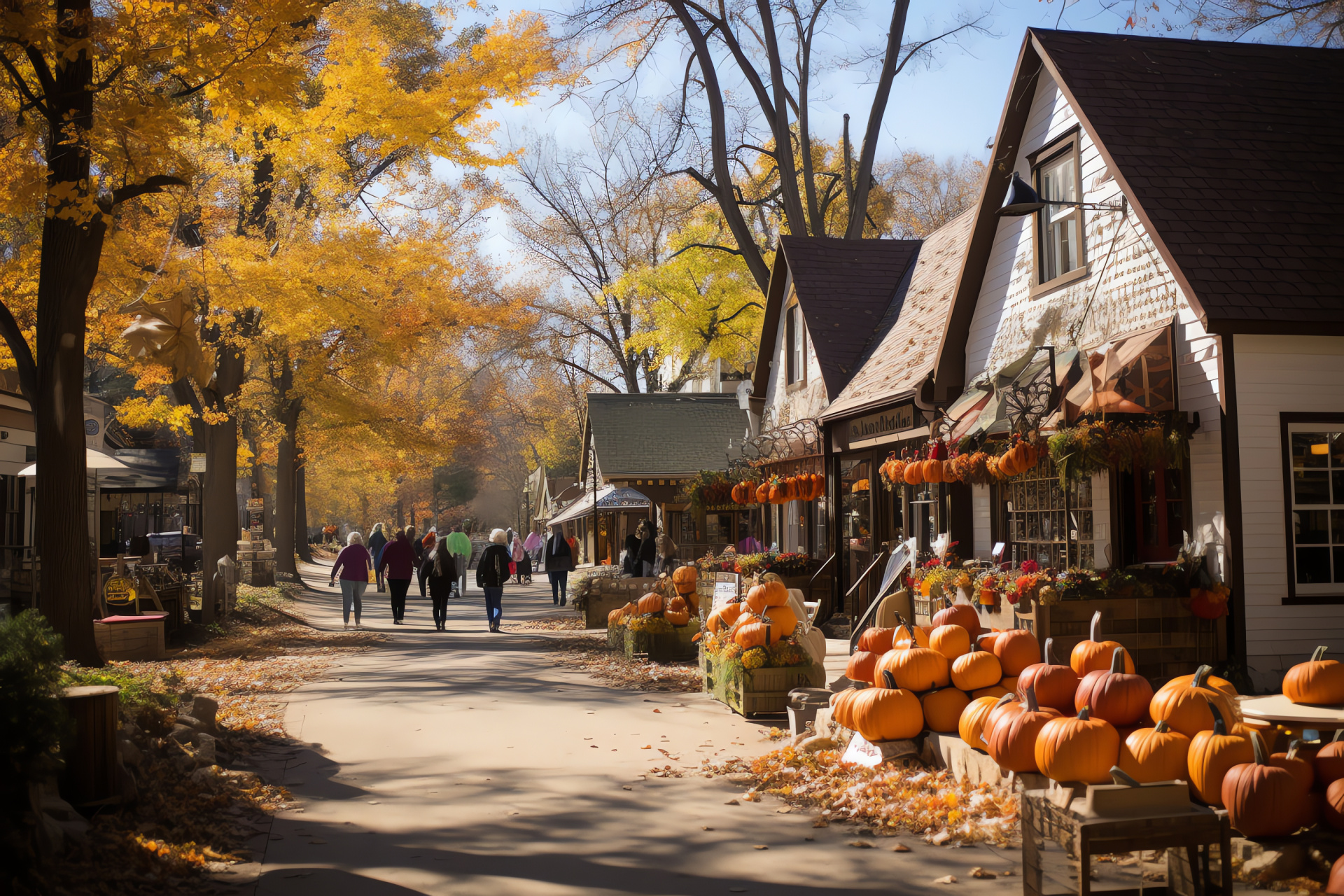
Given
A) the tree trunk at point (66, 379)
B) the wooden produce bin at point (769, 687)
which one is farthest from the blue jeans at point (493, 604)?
the wooden produce bin at point (769, 687)

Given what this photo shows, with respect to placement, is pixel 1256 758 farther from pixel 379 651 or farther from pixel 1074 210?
pixel 379 651

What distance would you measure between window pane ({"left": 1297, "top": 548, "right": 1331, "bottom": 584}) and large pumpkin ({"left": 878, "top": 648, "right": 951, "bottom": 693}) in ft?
13.1

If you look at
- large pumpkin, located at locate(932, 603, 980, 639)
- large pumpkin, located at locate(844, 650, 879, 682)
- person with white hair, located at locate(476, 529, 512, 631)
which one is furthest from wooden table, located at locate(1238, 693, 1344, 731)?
person with white hair, located at locate(476, 529, 512, 631)

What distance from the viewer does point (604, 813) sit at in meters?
6.31

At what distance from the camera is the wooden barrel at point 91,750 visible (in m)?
5.56

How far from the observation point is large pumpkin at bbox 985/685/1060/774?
220 inches

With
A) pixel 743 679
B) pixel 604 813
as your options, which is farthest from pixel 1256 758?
pixel 743 679

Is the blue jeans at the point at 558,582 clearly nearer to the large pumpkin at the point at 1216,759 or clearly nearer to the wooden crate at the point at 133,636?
the wooden crate at the point at 133,636

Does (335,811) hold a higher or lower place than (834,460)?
lower

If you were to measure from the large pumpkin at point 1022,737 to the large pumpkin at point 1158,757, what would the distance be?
426mm

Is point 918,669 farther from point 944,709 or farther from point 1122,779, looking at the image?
point 1122,779

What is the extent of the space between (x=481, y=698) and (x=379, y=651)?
208 inches

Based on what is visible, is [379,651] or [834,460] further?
[834,460]

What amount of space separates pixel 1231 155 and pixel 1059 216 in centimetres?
180
